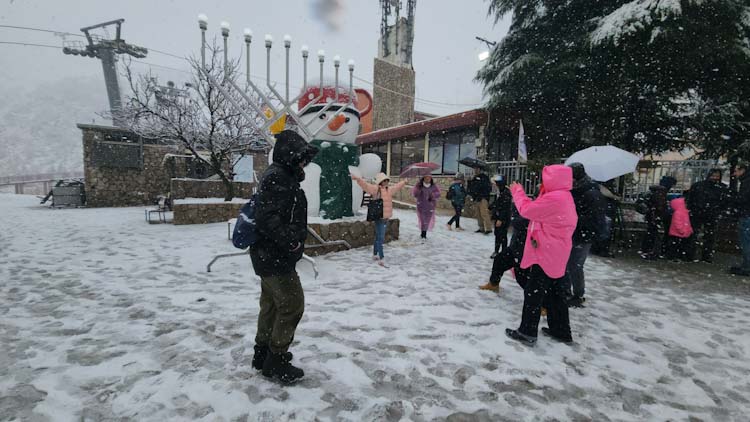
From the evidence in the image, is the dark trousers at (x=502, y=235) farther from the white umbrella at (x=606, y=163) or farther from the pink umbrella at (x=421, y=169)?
the pink umbrella at (x=421, y=169)

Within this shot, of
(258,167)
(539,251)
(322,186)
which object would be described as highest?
(258,167)

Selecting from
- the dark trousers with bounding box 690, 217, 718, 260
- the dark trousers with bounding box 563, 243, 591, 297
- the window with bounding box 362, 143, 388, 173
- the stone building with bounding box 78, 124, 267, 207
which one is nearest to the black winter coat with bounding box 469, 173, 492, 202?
the dark trousers with bounding box 690, 217, 718, 260

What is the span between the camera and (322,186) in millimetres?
7477

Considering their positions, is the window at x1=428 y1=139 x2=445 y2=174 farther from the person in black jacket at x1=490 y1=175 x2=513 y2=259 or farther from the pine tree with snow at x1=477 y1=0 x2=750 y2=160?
the person in black jacket at x1=490 y1=175 x2=513 y2=259

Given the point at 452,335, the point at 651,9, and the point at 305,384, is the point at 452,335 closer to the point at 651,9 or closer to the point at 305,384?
the point at 305,384

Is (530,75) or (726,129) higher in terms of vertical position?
(530,75)

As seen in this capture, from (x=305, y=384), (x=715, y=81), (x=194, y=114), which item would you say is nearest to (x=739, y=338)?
(x=305, y=384)

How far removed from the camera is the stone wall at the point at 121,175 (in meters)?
15.8

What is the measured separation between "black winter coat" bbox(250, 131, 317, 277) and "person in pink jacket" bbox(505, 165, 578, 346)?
2139 millimetres

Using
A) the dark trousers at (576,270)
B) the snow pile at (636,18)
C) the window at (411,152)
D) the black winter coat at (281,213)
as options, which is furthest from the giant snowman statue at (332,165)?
the window at (411,152)

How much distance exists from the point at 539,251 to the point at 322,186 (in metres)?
5.23

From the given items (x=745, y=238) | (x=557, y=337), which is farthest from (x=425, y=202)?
(x=745, y=238)

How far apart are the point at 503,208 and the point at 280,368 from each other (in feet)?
16.4

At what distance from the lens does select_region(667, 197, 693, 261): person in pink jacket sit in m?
6.75
